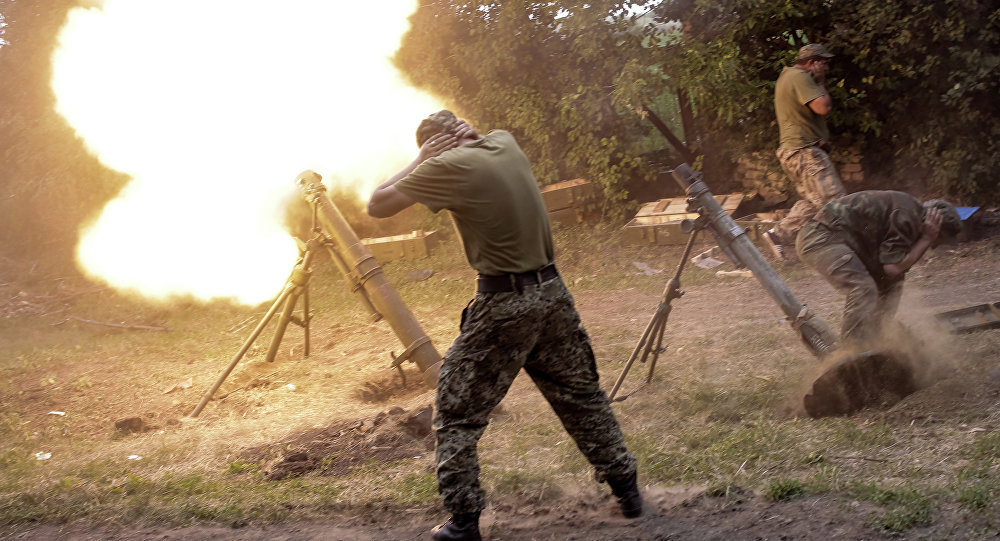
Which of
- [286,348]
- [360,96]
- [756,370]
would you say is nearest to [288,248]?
[286,348]

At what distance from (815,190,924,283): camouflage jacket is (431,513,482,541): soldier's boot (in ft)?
9.79

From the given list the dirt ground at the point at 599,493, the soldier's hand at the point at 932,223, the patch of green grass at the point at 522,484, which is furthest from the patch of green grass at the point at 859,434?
the patch of green grass at the point at 522,484

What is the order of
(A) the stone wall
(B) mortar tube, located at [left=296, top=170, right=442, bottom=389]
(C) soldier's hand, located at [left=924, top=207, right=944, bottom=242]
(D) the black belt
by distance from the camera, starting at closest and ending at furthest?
1. (D) the black belt
2. (C) soldier's hand, located at [left=924, top=207, right=944, bottom=242]
3. (B) mortar tube, located at [left=296, top=170, right=442, bottom=389]
4. (A) the stone wall

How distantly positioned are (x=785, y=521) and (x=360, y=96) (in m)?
8.64

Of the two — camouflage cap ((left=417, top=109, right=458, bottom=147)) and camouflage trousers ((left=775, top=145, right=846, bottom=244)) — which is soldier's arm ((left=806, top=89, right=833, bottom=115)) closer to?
camouflage trousers ((left=775, top=145, right=846, bottom=244))

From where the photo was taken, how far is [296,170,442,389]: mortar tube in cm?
667

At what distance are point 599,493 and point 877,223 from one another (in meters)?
2.51

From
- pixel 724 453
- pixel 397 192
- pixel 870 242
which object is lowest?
pixel 724 453

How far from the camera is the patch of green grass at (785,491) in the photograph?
149 inches

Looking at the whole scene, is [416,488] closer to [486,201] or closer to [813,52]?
[486,201]

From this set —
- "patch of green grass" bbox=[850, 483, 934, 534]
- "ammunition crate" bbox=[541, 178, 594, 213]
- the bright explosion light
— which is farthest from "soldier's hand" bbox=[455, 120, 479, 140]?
"ammunition crate" bbox=[541, 178, 594, 213]

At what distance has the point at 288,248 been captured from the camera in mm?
10039

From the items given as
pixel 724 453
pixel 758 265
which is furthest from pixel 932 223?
pixel 724 453

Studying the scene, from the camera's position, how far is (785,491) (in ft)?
12.5
